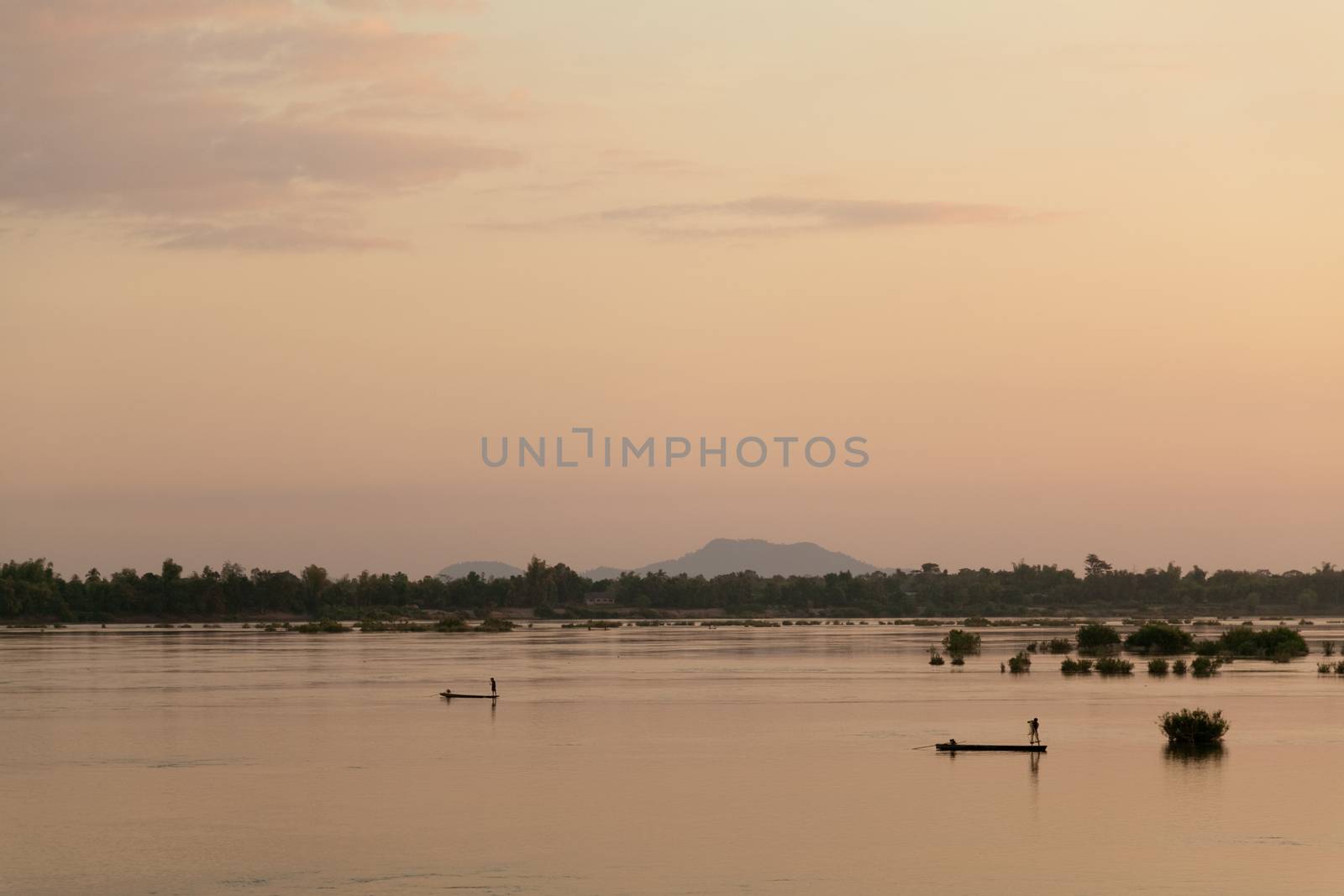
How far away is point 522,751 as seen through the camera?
1517 inches

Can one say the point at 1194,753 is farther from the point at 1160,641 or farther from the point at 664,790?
the point at 1160,641

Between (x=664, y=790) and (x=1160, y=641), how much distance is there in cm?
6150

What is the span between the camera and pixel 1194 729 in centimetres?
3819

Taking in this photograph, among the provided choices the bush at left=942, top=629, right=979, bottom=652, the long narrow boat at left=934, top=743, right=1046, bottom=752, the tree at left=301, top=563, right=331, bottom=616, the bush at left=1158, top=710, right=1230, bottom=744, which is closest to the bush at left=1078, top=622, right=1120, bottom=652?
the bush at left=942, top=629, right=979, bottom=652

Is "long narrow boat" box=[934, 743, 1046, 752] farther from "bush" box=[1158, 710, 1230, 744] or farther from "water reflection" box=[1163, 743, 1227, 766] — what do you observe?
"bush" box=[1158, 710, 1230, 744]

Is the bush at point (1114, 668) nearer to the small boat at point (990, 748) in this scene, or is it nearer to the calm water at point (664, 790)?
Answer: the calm water at point (664, 790)

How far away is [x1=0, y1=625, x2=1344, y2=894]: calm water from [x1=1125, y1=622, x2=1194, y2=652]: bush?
24.1m

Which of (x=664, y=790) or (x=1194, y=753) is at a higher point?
(x=1194, y=753)

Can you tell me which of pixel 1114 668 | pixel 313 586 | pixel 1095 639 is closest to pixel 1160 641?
pixel 1095 639

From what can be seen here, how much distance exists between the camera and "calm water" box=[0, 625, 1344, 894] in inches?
929

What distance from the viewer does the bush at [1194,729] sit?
38.2m

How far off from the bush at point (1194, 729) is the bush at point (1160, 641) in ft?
161

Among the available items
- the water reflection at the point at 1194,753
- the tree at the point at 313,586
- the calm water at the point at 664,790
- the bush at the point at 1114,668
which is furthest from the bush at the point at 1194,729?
the tree at the point at 313,586

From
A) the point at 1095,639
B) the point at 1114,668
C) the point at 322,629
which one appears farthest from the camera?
the point at 322,629
